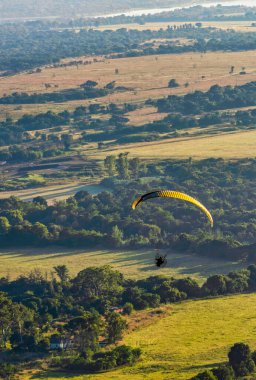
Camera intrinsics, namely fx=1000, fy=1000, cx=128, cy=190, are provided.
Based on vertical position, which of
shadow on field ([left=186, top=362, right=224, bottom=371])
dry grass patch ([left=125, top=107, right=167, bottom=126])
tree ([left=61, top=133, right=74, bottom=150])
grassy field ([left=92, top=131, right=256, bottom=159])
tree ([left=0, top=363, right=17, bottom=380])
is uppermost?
dry grass patch ([left=125, top=107, right=167, bottom=126])

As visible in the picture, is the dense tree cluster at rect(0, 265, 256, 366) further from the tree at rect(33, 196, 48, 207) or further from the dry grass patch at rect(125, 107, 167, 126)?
the dry grass patch at rect(125, 107, 167, 126)

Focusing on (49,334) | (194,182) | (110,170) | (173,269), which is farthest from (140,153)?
(49,334)

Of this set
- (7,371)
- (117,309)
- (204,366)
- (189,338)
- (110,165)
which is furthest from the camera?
(110,165)

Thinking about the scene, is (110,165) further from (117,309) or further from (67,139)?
(117,309)

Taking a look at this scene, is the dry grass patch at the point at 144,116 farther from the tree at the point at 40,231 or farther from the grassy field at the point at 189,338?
the grassy field at the point at 189,338

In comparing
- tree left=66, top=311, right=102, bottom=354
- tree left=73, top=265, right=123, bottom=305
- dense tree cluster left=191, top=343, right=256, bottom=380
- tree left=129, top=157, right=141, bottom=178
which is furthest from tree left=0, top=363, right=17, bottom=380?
tree left=129, top=157, right=141, bottom=178

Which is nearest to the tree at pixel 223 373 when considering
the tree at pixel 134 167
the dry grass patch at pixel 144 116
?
the tree at pixel 134 167

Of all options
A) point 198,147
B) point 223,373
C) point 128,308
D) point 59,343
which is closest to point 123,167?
point 198,147
